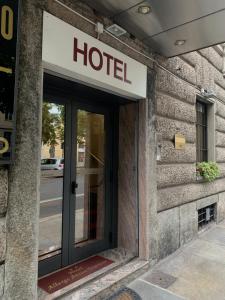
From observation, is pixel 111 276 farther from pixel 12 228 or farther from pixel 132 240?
pixel 12 228

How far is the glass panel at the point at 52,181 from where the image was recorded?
3.08 metres

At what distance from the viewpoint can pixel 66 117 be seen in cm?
329

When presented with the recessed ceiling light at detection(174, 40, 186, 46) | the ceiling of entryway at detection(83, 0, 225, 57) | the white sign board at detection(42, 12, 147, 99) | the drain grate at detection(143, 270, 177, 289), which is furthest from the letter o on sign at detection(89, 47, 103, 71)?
the drain grate at detection(143, 270, 177, 289)

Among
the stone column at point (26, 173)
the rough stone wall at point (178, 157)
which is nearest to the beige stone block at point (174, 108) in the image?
the rough stone wall at point (178, 157)

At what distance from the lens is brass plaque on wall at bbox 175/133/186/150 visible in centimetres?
438

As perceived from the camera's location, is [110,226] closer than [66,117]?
No

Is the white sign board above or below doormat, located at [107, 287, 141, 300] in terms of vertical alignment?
above

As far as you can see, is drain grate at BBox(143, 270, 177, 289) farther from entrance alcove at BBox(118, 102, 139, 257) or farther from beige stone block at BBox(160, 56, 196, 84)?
beige stone block at BBox(160, 56, 196, 84)

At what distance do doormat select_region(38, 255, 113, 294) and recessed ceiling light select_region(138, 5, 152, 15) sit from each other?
3.25 m

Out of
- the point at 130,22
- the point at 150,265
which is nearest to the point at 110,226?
the point at 150,265

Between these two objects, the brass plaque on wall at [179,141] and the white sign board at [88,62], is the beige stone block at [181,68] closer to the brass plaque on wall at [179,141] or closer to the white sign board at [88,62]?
the white sign board at [88,62]

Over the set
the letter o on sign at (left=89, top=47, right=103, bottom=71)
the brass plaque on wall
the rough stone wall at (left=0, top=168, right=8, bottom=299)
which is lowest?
the rough stone wall at (left=0, top=168, right=8, bottom=299)

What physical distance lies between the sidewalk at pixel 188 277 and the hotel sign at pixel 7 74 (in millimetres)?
2364

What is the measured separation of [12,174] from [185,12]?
262 cm
